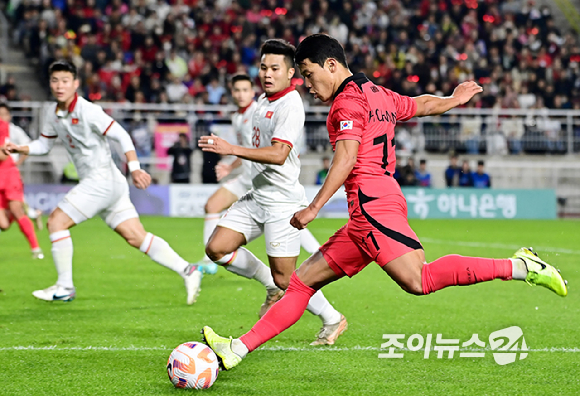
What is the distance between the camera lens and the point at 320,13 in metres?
25.8

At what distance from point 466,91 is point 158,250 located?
3.55 m

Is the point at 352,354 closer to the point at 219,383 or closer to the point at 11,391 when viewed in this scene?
the point at 219,383

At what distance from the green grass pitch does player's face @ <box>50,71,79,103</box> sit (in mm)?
1949

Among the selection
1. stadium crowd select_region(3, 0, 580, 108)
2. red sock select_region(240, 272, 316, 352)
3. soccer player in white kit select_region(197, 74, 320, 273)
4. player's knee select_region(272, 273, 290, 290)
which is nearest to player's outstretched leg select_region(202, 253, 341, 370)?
red sock select_region(240, 272, 316, 352)

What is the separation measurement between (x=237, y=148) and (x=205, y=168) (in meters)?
14.4

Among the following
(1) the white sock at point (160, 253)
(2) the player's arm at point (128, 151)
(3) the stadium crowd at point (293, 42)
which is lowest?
(1) the white sock at point (160, 253)

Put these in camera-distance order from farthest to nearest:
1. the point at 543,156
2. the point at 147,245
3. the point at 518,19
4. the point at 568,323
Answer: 1. the point at 518,19
2. the point at 543,156
3. the point at 147,245
4. the point at 568,323

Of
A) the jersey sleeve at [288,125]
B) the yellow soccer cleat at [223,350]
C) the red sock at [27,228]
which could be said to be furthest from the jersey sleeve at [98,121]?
the red sock at [27,228]

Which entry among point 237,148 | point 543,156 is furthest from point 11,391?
point 543,156

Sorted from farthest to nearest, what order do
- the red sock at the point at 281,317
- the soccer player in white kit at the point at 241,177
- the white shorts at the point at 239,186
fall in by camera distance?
the white shorts at the point at 239,186
the soccer player in white kit at the point at 241,177
the red sock at the point at 281,317

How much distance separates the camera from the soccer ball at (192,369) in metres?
4.49

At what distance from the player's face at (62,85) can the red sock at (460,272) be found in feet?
13.9

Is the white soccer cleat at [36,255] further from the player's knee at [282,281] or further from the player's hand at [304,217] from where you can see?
the player's hand at [304,217]

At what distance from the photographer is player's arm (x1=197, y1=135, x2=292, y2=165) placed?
4828 millimetres
